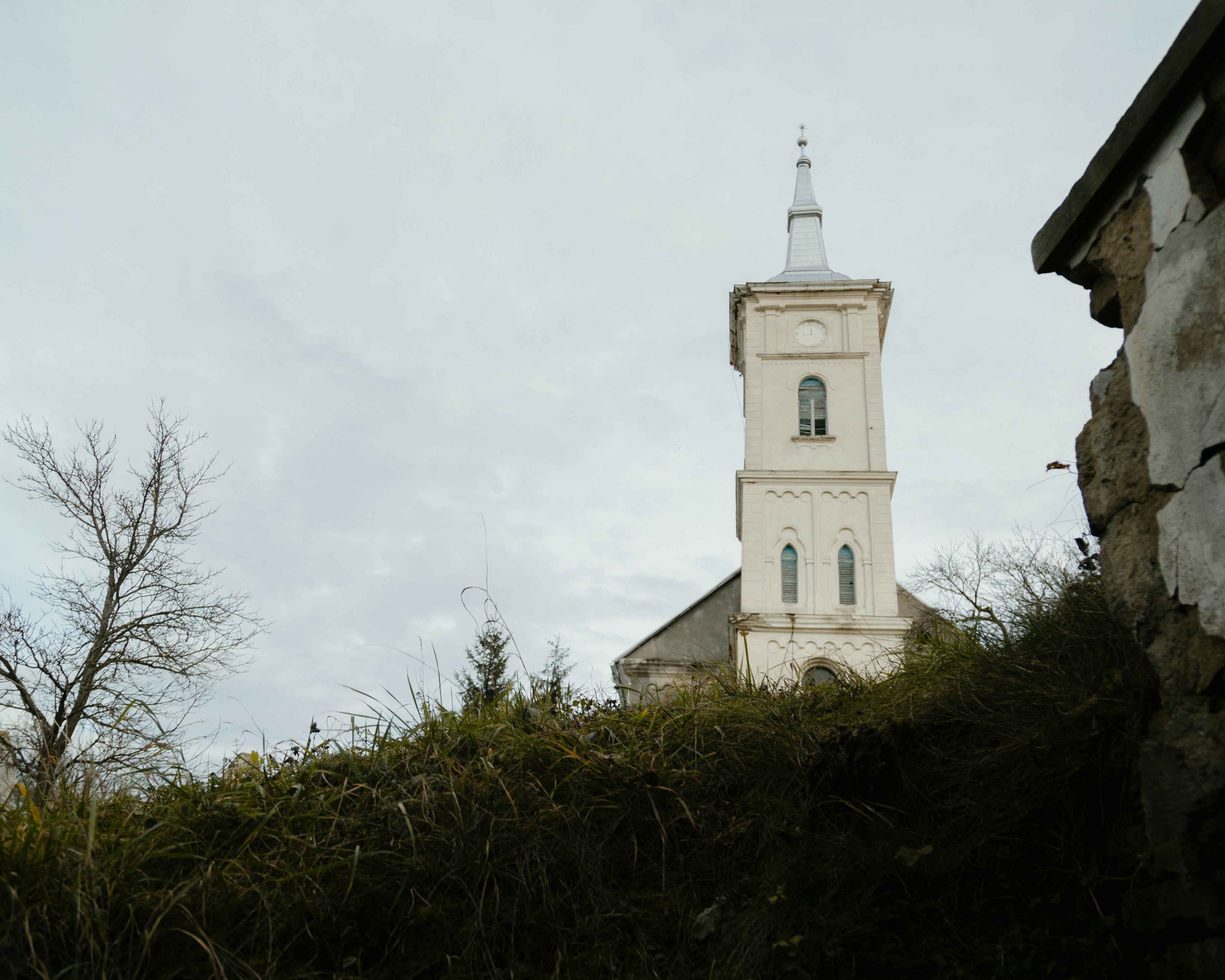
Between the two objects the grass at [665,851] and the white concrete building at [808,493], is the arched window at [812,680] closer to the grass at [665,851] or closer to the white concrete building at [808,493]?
the grass at [665,851]

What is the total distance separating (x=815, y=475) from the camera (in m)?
28.0

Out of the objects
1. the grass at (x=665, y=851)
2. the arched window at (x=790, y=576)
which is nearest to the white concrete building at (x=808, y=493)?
the arched window at (x=790, y=576)

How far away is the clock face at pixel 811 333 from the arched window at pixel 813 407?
4.16ft

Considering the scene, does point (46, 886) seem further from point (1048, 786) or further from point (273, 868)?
point (1048, 786)

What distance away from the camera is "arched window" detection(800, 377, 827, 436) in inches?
1149

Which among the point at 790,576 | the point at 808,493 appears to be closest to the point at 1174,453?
the point at 790,576

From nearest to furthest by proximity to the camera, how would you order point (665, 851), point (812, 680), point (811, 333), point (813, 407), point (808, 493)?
1. point (665, 851)
2. point (812, 680)
3. point (808, 493)
4. point (813, 407)
5. point (811, 333)

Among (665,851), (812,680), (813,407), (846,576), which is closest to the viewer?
(665,851)

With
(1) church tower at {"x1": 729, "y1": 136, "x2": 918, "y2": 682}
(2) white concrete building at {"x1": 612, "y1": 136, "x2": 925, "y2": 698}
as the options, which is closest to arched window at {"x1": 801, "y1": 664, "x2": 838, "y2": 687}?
(2) white concrete building at {"x1": 612, "y1": 136, "x2": 925, "y2": 698}

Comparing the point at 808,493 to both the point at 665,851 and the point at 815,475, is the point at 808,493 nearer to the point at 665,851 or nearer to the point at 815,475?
the point at 815,475

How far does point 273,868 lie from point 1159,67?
3943 mm

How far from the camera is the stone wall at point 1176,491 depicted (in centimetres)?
261

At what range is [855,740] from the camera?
11.4 feet

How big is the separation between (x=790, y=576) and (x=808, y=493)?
2563 mm
